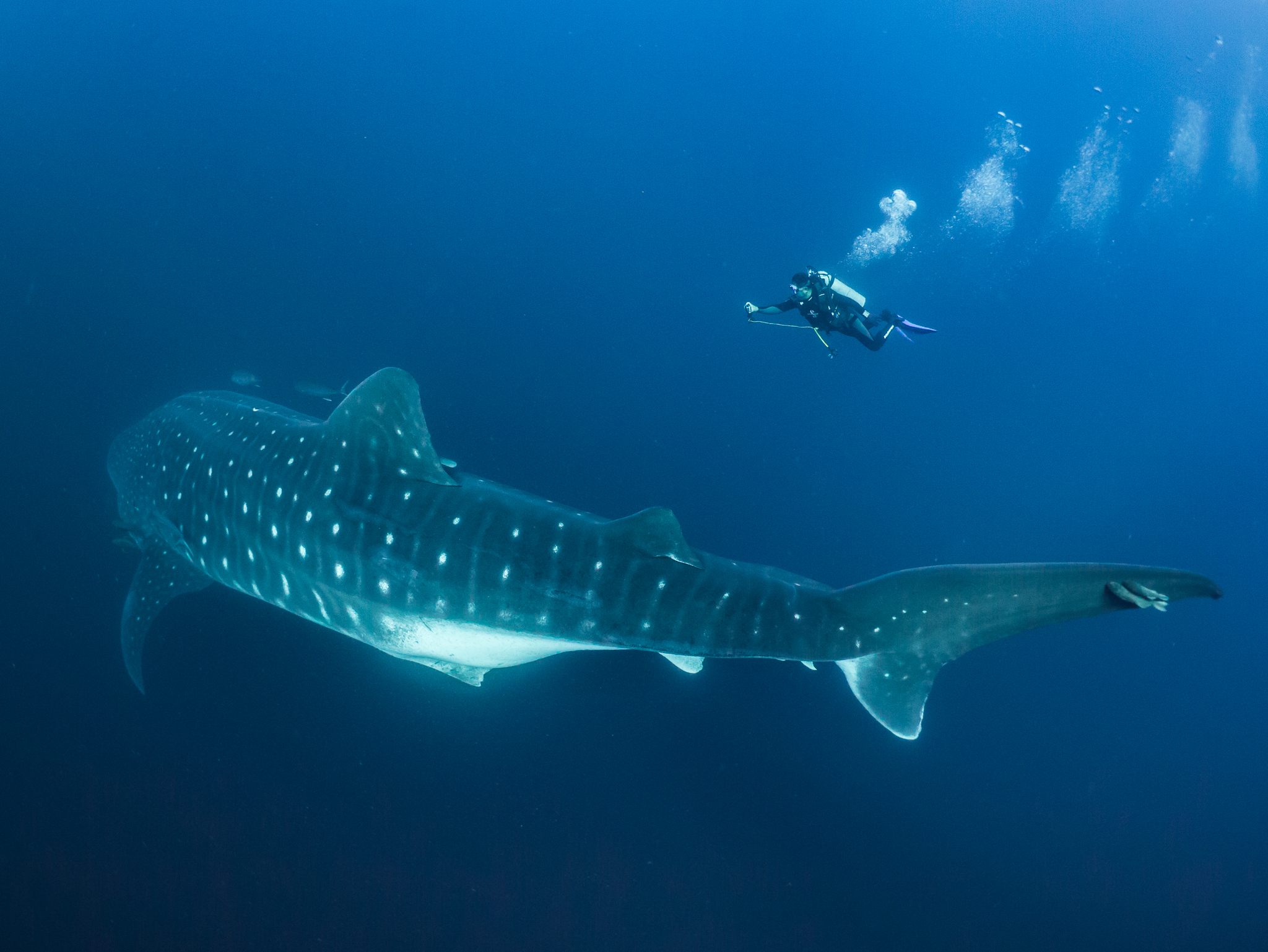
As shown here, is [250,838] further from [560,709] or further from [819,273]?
[819,273]

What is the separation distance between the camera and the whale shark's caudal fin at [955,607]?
3.05 meters

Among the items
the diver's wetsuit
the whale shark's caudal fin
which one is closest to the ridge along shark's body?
the whale shark's caudal fin

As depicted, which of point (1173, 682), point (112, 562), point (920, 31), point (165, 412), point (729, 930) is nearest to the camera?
point (165, 412)

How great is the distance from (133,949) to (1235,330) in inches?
1150

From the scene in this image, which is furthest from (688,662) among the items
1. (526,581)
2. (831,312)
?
(831,312)

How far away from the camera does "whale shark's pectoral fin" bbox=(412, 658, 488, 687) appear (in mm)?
4793

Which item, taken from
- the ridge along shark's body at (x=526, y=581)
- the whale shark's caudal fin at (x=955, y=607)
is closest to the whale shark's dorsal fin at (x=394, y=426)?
the ridge along shark's body at (x=526, y=581)

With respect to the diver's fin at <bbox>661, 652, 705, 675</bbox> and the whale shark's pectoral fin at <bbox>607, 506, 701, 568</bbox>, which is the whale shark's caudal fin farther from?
the whale shark's pectoral fin at <bbox>607, 506, 701, 568</bbox>

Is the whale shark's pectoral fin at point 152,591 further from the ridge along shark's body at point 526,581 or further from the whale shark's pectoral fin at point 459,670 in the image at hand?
the whale shark's pectoral fin at point 459,670

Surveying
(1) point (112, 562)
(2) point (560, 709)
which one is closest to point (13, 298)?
(1) point (112, 562)

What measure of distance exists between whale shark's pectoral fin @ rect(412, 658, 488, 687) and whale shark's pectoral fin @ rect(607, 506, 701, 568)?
1.93 m

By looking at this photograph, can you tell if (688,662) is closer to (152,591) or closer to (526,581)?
(526,581)

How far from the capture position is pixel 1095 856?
970 centimetres

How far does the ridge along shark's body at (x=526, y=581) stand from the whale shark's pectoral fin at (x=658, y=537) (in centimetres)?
1
